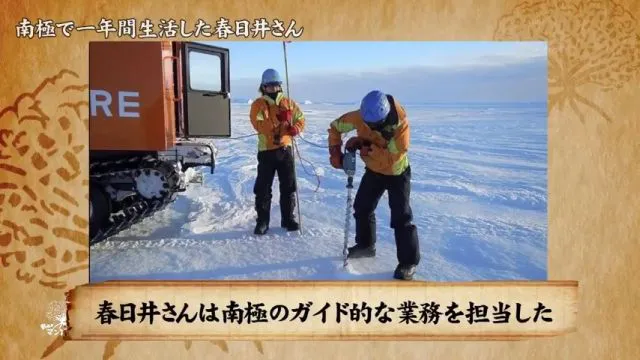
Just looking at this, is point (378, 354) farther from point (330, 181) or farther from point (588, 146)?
point (588, 146)

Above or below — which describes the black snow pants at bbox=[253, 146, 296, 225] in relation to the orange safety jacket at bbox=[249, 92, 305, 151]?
below

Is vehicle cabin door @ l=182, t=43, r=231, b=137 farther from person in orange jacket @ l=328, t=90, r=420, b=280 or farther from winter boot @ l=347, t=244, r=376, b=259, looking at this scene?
winter boot @ l=347, t=244, r=376, b=259

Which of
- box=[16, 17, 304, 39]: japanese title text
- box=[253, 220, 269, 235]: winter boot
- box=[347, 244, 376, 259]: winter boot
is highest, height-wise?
box=[16, 17, 304, 39]: japanese title text

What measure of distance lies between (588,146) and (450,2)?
114 centimetres

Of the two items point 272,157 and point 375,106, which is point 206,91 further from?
point 375,106

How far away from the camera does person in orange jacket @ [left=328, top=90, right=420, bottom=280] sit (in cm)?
327

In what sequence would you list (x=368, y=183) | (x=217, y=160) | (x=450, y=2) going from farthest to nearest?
(x=217, y=160)
(x=368, y=183)
(x=450, y=2)

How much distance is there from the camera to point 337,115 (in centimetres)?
333

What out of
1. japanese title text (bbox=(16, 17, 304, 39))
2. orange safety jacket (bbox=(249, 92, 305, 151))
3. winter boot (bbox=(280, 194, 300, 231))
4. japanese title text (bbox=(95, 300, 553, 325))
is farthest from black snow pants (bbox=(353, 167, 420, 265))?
japanese title text (bbox=(16, 17, 304, 39))

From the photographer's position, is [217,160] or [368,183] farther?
[217,160]

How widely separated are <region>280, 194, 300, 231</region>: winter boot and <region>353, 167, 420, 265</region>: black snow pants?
42 centimetres

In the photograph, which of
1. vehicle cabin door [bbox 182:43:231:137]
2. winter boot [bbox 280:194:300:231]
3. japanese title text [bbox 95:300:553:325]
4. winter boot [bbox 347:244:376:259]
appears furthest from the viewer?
A: winter boot [bbox 280:194:300:231]

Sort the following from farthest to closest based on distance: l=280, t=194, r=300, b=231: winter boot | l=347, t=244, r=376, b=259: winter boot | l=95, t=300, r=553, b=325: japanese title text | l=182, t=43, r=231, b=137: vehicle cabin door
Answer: l=280, t=194, r=300, b=231: winter boot, l=182, t=43, r=231, b=137: vehicle cabin door, l=347, t=244, r=376, b=259: winter boot, l=95, t=300, r=553, b=325: japanese title text

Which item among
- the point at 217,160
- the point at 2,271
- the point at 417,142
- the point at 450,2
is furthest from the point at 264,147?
the point at 2,271
